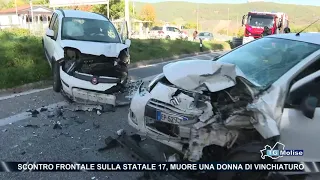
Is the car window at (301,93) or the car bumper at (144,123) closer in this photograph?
the car window at (301,93)

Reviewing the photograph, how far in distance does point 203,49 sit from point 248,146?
20.1 metres

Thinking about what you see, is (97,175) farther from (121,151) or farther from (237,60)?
(237,60)

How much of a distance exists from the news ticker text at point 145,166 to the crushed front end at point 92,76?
2540 millimetres

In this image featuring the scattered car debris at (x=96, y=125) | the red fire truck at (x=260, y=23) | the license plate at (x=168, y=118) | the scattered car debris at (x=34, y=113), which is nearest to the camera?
the license plate at (x=168, y=118)

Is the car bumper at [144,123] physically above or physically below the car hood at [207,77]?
below

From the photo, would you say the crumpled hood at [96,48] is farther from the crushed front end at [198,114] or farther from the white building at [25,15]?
the white building at [25,15]

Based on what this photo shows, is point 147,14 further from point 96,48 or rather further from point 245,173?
point 245,173

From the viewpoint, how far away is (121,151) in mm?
4793

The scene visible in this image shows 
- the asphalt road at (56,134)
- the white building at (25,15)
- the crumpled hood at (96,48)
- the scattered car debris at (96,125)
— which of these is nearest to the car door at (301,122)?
the asphalt road at (56,134)

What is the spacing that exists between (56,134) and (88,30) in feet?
12.4

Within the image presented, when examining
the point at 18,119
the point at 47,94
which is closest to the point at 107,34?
the point at 47,94

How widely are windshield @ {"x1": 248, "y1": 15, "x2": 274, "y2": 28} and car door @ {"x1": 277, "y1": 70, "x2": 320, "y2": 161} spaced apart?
2150 centimetres

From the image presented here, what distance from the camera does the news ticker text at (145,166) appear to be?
3.43m

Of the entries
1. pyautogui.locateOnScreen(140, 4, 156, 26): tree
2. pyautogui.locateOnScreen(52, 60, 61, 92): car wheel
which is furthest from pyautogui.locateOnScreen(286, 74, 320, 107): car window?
pyautogui.locateOnScreen(140, 4, 156, 26): tree
